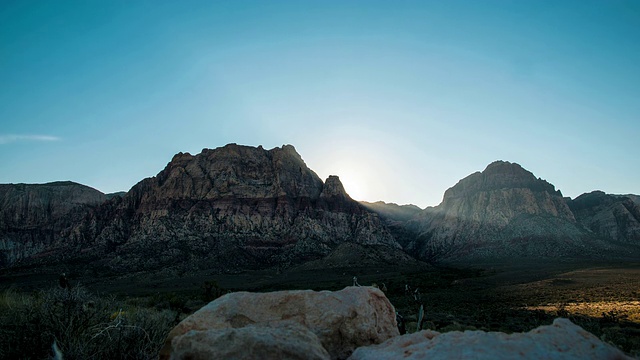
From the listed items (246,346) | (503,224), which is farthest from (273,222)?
(246,346)

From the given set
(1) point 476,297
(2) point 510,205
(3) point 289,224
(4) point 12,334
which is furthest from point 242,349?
(2) point 510,205

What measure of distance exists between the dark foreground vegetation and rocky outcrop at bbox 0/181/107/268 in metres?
78.5

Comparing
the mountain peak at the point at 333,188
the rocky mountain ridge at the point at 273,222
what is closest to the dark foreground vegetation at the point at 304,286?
the rocky mountain ridge at the point at 273,222

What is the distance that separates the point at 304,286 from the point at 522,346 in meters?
54.3

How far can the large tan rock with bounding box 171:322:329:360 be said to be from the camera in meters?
4.12

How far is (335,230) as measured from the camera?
115375mm

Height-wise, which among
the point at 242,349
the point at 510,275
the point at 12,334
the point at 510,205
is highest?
the point at 510,205

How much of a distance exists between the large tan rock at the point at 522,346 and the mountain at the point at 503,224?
99035 mm

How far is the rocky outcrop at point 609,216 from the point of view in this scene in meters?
113

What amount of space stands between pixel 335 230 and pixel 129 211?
2440 inches

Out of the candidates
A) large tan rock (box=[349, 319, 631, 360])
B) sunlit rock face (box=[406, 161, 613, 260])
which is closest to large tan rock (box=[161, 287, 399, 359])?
large tan rock (box=[349, 319, 631, 360])

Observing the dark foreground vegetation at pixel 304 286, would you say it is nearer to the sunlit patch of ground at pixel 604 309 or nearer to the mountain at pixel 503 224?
the sunlit patch of ground at pixel 604 309

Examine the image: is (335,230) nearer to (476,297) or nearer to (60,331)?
(476,297)

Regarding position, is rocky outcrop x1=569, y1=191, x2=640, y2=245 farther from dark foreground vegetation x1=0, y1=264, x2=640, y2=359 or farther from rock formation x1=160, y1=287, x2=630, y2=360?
rock formation x1=160, y1=287, x2=630, y2=360
